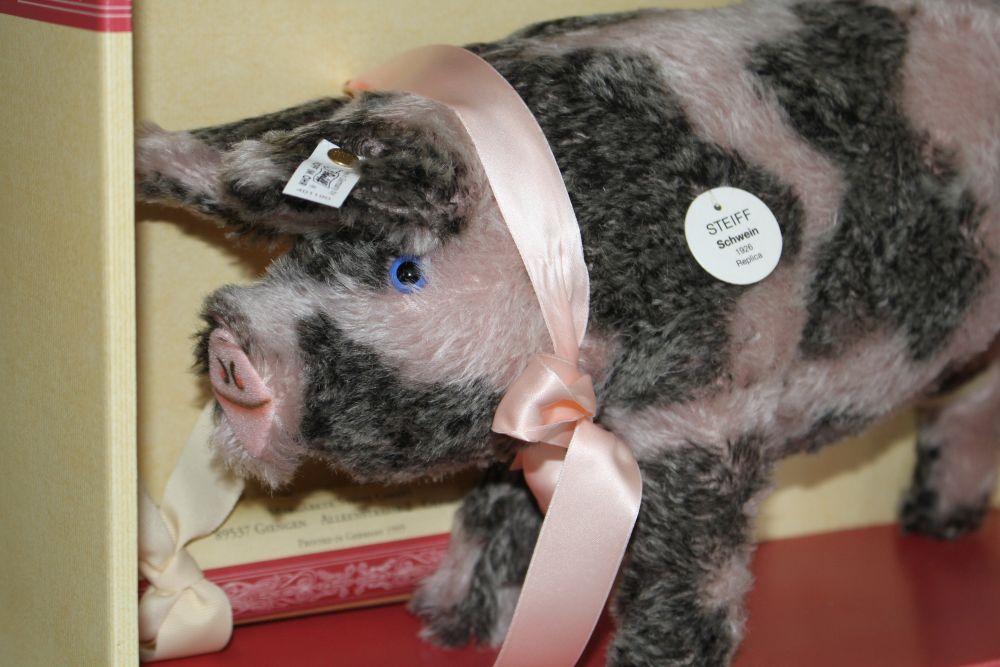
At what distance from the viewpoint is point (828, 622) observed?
965 mm

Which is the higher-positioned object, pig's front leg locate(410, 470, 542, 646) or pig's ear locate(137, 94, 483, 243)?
pig's ear locate(137, 94, 483, 243)

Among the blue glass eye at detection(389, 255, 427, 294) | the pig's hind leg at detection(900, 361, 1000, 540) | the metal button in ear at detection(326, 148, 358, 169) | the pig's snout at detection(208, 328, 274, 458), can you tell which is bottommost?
the pig's hind leg at detection(900, 361, 1000, 540)

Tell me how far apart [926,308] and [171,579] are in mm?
532

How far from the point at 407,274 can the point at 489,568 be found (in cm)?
29

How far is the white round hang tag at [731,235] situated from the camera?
2.47 ft

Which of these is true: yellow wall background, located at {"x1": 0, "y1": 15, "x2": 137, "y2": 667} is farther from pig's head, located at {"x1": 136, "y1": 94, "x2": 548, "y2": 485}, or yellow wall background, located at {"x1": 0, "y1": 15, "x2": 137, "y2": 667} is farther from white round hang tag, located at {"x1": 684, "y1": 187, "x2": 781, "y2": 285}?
white round hang tag, located at {"x1": 684, "y1": 187, "x2": 781, "y2": 285}

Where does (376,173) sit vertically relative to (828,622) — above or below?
above

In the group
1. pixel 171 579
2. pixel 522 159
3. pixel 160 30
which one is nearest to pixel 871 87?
pixel 522 159

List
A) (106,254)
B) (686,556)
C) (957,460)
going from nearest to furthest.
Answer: (106,254) → (686,556) → (957,460)

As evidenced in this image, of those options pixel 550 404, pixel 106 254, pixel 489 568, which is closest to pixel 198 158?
pixel 106 254

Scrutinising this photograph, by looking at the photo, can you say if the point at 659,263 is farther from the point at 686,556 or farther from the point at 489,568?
the point at 489,568

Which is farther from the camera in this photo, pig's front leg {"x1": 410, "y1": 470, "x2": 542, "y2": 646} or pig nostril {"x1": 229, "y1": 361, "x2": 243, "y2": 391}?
pig's front leg {"x1": 410, "y1": 470, "x2": 542, "y2": 646}

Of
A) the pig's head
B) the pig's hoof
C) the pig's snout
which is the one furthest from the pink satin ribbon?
the pig's hoof

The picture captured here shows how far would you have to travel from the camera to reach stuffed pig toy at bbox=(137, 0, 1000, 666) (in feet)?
2.34
